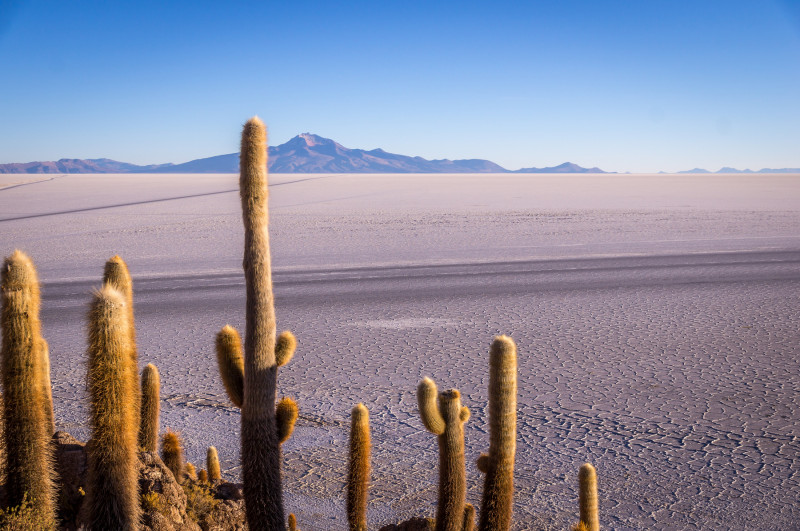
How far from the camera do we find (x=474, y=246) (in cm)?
2075

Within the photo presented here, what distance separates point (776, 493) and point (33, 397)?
190 inches

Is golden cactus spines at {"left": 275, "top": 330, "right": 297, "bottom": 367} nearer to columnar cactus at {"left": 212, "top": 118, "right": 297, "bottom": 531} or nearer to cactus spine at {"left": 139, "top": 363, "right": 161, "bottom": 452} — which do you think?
columnar cactus at {"left": 212, "top": 118, "right": 297, "bottom": 531}

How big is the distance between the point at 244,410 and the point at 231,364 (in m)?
0.25

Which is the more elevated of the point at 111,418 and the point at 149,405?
the point at 111,418

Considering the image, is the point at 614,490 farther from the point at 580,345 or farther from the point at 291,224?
the point at 291,224

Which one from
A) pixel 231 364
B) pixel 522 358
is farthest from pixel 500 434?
pixel 522 358

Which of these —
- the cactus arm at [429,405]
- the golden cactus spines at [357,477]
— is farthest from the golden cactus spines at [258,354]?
the cactus arm at [429,405]

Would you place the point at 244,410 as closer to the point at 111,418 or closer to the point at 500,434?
the point at 111,418

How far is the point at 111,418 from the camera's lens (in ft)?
9.09

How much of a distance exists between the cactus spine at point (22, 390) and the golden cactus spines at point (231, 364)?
802 millimetres

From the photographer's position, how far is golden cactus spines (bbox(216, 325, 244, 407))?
132 inches

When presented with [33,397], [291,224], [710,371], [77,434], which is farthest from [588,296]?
[291,224]

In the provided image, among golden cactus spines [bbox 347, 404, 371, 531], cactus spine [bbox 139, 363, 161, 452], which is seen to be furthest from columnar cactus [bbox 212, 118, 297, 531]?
cactus spine [bbox 139, 363, 161, 452]

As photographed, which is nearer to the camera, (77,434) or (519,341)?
(77,434)
